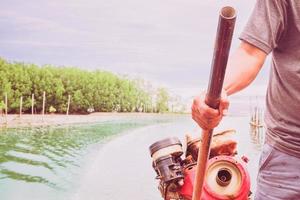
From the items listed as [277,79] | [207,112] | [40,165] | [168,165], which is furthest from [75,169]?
[207,112]

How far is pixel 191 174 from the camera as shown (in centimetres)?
239

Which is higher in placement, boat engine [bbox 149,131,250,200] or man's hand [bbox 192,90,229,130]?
man's hand [bbox 192,90,229,130]

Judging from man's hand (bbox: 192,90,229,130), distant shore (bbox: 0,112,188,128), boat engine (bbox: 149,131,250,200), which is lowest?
distant shore (bbox: 0,112,188,128)

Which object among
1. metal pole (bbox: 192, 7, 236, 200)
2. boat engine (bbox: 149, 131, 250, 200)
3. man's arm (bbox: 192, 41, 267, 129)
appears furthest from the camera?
boat engine (bbox: 149, 131, 250, 200)

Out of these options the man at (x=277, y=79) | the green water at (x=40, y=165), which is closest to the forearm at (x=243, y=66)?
the man at (x=277, y=79)

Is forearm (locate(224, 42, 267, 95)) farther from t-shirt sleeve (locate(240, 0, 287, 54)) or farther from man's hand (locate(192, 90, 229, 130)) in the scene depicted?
man's hand (locate(192, 90, 229, 130))

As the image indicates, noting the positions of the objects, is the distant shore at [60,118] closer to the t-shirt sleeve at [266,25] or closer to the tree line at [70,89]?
the tree line at [70,89]

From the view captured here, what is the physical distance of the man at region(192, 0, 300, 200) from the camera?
107 cm

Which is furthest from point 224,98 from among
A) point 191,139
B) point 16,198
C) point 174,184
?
point 16,198

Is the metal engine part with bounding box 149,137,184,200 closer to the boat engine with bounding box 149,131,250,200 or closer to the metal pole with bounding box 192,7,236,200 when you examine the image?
the boat engine with bounding box 149,131,250,200

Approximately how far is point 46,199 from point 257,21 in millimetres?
11266

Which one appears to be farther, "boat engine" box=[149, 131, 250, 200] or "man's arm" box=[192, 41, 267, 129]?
"boat engine" box=[149, 131, 250, 200]

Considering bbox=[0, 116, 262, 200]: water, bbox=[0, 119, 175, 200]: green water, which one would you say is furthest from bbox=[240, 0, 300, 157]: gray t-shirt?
bbox=[0, 119, 175, 200]: green water

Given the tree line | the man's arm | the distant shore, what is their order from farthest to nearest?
the tree line, the distant shore, the man's arm
